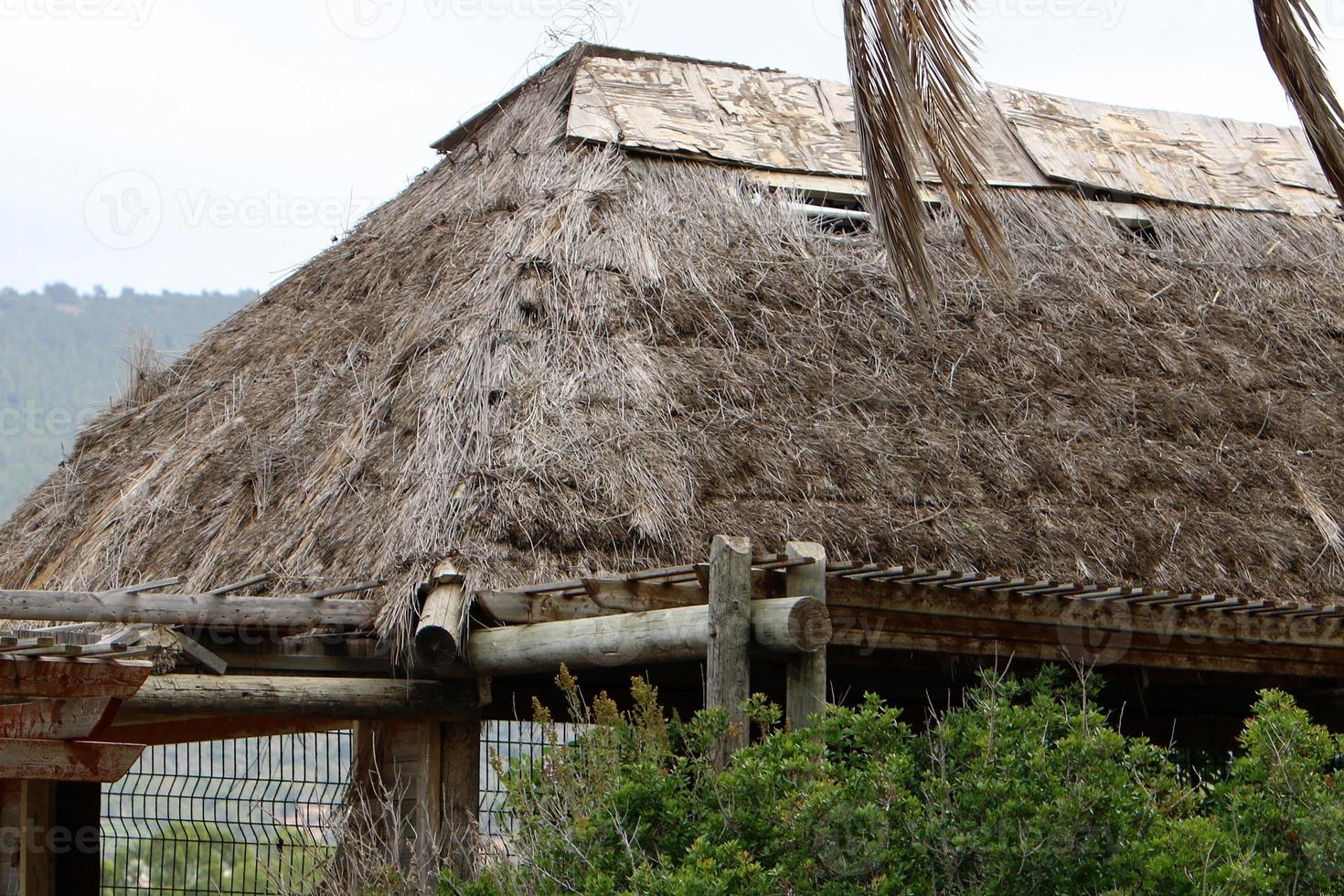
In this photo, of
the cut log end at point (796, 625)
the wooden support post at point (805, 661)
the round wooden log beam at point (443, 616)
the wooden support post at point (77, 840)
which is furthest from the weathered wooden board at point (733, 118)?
the wooden support post at point (77, 840)

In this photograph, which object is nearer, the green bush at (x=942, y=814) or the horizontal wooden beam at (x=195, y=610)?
the green bush at (x=942, y=814)

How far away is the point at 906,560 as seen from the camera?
686 cm

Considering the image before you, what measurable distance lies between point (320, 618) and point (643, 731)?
156cm

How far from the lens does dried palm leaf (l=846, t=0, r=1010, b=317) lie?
16.6 feet

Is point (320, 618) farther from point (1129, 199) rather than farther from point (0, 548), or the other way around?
point (1129, 199)

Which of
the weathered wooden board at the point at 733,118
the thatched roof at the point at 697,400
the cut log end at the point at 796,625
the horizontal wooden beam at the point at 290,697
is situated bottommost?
the horizontal wooden beam at the point at 290,697

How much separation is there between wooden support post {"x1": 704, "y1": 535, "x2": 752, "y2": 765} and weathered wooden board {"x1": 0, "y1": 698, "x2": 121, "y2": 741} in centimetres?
219

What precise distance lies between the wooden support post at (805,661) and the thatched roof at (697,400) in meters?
1.13

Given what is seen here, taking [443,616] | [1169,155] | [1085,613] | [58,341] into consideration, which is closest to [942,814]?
[1085,613]

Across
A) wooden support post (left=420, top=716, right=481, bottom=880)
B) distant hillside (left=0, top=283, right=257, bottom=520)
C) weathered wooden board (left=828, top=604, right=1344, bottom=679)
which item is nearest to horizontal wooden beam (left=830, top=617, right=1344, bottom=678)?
weathered wooden board (left=828, top=604, right=1344, bottom=679)

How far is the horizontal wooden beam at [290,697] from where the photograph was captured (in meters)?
6.21

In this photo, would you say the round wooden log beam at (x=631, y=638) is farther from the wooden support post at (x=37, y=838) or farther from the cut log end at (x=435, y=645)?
the wooden support post at (x=37, y=838)

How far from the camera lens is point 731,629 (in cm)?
535

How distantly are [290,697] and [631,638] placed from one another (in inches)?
62.4
